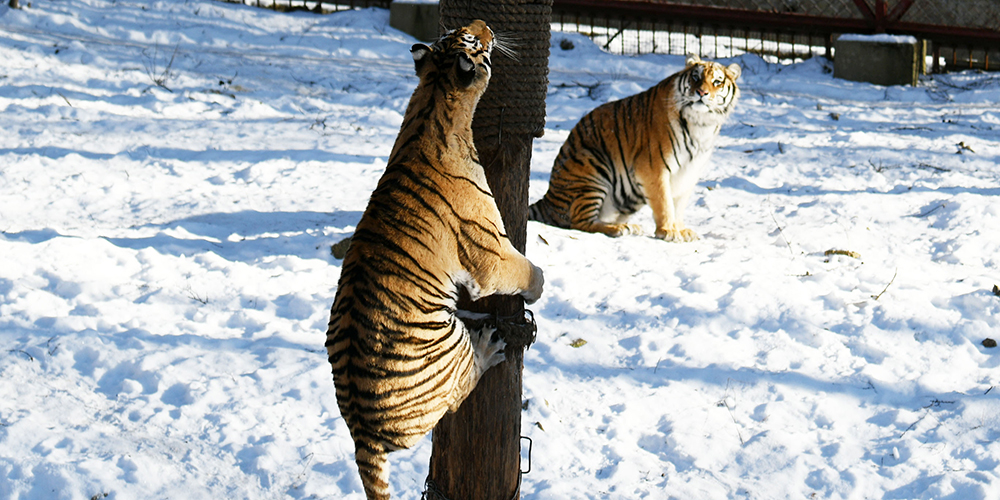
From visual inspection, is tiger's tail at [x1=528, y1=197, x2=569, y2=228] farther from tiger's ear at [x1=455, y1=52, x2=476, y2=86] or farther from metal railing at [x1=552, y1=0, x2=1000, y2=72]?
metal railing at [x1=552, y1=0, x2=1000, y2=72]

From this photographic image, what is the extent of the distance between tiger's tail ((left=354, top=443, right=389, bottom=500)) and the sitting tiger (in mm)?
3861

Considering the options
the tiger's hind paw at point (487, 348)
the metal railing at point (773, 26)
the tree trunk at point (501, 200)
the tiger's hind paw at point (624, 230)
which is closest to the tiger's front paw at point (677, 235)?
the tiger's hind paw at point (624, 230)

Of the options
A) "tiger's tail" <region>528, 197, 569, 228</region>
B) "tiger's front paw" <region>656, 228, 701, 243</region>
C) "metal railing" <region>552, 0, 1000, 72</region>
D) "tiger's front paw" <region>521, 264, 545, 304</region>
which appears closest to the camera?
"tiger's front paw" <region>521, 264, 545, 304</region>

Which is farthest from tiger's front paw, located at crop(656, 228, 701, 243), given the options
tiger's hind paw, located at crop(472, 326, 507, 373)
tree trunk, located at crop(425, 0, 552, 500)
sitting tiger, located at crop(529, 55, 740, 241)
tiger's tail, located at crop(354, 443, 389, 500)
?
tiger's tail, located at crop(354, 443, 389, 500)

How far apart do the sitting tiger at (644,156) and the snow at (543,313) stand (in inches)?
14.5

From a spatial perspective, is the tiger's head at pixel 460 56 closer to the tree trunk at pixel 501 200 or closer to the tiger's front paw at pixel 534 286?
the tree trunk at pixel 501 200

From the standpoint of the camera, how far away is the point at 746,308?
15.3 feet

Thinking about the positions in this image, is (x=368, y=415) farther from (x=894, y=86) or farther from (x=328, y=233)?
(x=894, y=86)

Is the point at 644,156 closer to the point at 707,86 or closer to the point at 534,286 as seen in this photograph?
the point at 707,86

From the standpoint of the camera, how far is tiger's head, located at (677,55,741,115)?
5578 millimetres

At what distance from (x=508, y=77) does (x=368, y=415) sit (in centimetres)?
102

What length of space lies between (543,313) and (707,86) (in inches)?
76.9

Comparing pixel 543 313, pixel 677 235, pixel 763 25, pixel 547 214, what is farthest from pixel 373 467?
pixel 763 25

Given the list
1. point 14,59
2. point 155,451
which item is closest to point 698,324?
point 155,451
